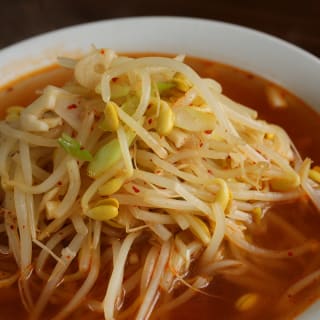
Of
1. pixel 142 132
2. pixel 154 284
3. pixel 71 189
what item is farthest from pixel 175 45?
pixel 154 284

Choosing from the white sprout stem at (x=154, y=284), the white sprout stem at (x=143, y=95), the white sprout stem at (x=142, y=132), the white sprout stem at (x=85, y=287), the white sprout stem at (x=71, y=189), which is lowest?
the white sprout stem at (x=85, y=287)

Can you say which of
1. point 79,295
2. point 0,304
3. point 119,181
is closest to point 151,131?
point 119,181

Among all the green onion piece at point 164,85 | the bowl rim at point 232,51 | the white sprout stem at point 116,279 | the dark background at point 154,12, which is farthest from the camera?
the dark background at point 154,12

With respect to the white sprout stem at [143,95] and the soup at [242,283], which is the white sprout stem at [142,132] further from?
the soup at [242,283]

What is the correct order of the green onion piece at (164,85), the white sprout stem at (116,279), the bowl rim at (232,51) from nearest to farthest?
the white sprout stem at (116,279), the green onion piece at (164,85), the bowl rim at (232,51)

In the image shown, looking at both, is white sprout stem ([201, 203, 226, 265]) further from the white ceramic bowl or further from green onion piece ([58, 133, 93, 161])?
the white ceramic bowl

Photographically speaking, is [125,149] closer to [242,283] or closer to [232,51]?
[242,283]

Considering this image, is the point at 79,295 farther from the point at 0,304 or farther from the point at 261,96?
the point at 261,96

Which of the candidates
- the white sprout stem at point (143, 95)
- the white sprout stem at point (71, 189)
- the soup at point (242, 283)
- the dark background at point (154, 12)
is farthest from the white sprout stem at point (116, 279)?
the dark background at point (154, 12)

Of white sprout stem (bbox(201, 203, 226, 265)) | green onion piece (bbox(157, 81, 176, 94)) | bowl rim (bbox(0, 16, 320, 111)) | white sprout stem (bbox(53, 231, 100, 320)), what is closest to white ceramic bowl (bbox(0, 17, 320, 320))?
bowl rim (bbox(0, 16, 320, 111))
